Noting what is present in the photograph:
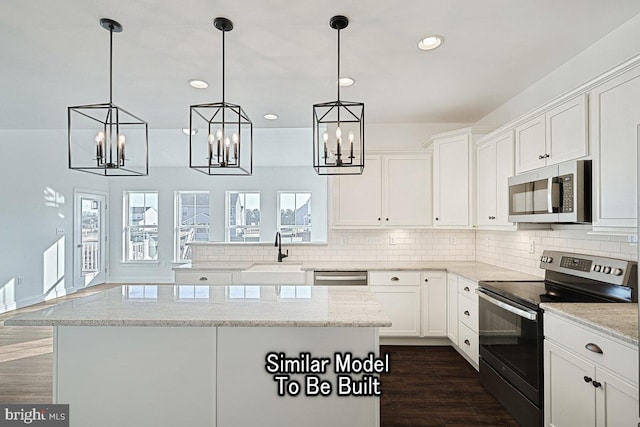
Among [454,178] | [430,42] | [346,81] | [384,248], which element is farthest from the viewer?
[384,248]

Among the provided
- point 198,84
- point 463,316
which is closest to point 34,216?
point 198,84

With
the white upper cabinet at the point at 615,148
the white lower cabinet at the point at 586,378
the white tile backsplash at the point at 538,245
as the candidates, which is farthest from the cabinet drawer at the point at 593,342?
the white tile backsplash at the point at 538,245

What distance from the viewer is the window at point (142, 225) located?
27.1 ft

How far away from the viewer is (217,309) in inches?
77.2

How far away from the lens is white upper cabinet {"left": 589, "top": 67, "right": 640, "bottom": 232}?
184cm

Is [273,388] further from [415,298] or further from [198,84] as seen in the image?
[198,84]

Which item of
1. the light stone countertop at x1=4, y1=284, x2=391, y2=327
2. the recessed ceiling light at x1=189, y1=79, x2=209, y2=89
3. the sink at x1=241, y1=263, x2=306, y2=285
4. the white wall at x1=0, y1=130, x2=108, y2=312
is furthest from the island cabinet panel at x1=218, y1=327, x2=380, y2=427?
the white wall at x1=0, y1=130, x2=108, y2=312

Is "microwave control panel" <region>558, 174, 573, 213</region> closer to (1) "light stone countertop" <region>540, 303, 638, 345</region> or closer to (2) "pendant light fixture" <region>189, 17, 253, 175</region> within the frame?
(1) "light stone countertop" <region>540, 303, 638, 345</region>

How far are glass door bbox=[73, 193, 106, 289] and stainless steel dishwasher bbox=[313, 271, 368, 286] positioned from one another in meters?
5.62

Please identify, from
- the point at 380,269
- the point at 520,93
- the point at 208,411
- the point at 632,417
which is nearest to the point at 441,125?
the point at 520,93

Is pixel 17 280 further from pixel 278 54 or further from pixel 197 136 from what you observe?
pixel 278 54

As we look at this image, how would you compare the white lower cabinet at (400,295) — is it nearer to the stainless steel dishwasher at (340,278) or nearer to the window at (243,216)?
the stainless steel dishwasher at (340,278)

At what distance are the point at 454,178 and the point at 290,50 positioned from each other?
2.25 metres

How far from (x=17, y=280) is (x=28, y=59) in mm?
4461
